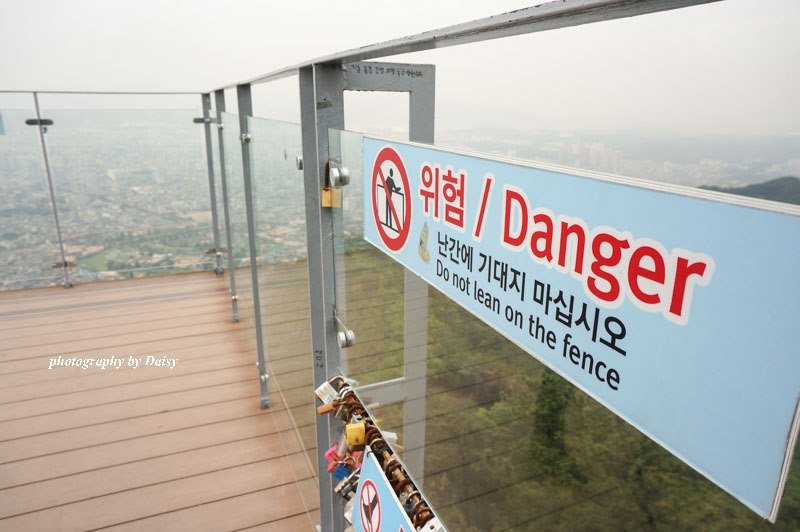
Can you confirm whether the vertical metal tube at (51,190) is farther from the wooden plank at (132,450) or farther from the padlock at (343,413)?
the padlock at (343,413)

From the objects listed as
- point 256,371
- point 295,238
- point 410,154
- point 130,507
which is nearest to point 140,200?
point 256,371

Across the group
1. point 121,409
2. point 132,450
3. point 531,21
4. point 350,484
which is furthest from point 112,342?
point 531,21

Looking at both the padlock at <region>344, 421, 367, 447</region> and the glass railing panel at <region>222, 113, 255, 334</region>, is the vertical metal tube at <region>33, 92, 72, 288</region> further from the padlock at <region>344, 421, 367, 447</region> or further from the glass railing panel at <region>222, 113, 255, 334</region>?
the padlock at <region>344, 421, 367, 447</region>

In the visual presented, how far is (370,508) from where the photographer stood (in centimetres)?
104

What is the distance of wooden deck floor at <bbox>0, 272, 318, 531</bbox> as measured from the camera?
2.01m

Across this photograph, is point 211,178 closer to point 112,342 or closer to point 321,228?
point 112,342

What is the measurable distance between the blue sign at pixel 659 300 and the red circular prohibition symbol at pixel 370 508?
0.53m

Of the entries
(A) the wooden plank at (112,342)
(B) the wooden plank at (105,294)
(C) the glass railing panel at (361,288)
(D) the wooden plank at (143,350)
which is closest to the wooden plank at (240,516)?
(C) the glass railing panel at (361,288)

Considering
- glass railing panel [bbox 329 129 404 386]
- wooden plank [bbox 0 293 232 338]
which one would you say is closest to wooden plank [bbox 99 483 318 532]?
glass railing panel [bbox 329 129 404 386]

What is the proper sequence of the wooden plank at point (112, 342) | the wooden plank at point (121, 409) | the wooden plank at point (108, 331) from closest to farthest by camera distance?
the wooden plank at point (121, 409), the wooden plank at point (112, 342), the wooden plank at point (108, 331)

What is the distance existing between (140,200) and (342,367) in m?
3.31

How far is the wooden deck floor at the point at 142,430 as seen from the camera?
2.01 m

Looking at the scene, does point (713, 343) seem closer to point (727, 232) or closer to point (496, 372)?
point (727, 232)

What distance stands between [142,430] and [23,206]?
7.31 feet
